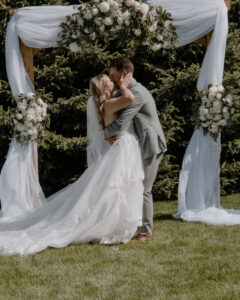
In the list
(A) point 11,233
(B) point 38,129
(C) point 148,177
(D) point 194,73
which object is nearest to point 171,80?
(D) point 194,73

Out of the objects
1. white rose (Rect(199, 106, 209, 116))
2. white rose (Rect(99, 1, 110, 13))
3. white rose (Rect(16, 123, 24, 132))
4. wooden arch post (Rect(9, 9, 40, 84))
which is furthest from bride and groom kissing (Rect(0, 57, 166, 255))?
wooden arch post (Rect(9, 9, 40, 84))

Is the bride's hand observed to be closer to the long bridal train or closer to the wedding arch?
the wedding arch

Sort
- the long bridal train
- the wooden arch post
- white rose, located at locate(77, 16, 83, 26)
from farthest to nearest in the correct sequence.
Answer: the wooden arch post, the long bridal train, white rose, located at locate(77, 16, 83, 26)

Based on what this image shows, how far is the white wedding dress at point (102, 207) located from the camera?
15.1 feet

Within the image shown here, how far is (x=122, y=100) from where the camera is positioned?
15.0 ft

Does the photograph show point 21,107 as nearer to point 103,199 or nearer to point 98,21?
point 98,21

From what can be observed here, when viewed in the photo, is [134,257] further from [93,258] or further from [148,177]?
[148,177]

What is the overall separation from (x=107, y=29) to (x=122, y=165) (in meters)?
A: 1.65

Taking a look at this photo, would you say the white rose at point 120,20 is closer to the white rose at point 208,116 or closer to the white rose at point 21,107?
the white rose at point 208,116

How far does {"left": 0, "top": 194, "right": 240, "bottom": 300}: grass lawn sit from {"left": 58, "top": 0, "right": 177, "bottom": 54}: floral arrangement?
2265 millimetres

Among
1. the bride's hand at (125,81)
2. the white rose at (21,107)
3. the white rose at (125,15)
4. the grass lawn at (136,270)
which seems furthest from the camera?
the white rose at (21,107)

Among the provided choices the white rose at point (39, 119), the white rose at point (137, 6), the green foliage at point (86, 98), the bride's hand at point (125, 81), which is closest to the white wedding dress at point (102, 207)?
the bride's hand at point (125, 81)

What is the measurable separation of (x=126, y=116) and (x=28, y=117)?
1953 millimetres

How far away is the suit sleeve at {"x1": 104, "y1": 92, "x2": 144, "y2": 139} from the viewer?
4.62 meters
